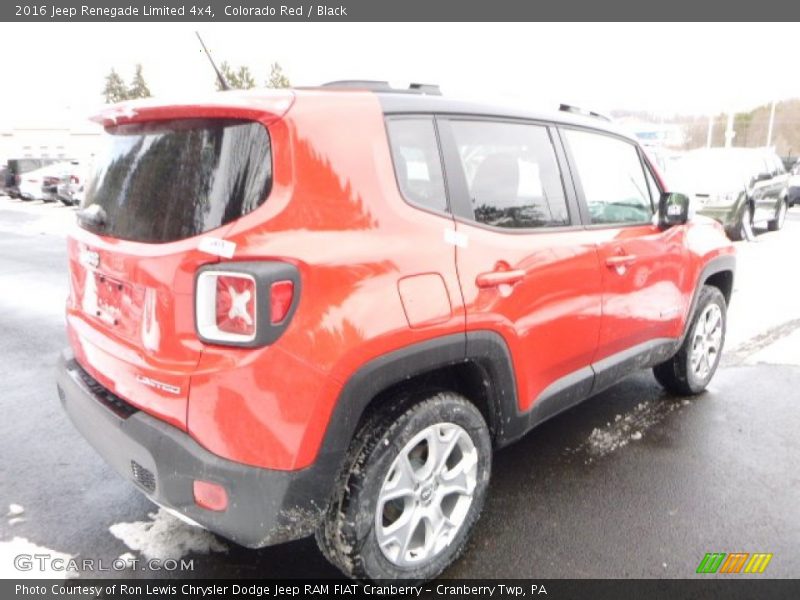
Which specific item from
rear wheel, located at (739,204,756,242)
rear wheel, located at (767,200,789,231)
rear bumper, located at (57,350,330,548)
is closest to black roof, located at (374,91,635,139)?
rear bumper, located at (57,350,330,548)

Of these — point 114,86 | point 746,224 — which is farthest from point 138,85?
point 746,224

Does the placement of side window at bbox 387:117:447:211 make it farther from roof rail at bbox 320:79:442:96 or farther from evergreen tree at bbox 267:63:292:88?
evergreen tree at bbox 267:63:292:88

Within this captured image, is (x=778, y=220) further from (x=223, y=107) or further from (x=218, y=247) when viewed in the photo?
(x=218, y=247)

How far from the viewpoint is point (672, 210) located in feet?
11.2

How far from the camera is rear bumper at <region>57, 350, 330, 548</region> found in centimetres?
189

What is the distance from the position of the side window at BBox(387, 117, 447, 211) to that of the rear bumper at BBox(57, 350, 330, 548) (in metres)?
1.02

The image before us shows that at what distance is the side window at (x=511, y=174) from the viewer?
2.44 metres

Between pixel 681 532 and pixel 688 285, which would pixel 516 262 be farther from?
pixel 688 285

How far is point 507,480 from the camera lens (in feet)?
10.3

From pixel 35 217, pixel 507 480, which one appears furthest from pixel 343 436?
pixel 35 217

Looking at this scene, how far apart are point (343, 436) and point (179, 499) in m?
A: 0.57

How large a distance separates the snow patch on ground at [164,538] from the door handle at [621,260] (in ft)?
7.27

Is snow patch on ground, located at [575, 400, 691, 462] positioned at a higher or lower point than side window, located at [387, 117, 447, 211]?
lower

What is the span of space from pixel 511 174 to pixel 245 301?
1.36 m
